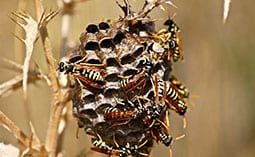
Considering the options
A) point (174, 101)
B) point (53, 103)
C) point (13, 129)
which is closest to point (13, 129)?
point (13, 129)

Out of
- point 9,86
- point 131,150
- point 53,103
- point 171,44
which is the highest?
point 171,44

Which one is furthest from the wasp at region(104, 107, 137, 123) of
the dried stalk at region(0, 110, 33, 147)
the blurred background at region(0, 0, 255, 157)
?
the blurred background at region(0, 0, 255, 157)

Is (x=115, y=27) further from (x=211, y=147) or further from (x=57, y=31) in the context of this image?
(x=211, y=147)

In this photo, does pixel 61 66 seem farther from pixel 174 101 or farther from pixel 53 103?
pixel 174 101

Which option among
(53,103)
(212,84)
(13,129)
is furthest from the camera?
(212,84)

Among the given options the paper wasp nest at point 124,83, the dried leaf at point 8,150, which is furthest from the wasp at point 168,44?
the dried leaf at point 8,150

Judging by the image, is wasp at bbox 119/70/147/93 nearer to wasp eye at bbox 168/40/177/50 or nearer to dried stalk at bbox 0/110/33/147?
wasp eye at bbox 168/40/177/50

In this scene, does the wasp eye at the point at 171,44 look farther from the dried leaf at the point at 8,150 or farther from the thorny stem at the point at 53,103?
the dried leaf at the point at 8,150

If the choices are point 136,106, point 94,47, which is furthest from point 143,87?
point 94,47
